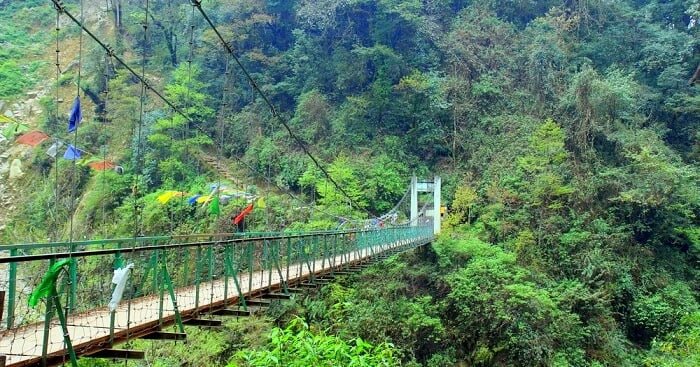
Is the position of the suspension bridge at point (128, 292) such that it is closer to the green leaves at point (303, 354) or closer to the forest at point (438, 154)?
the green leaves at point (303, 354)

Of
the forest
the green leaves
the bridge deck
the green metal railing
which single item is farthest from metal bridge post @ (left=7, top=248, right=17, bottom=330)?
the forest

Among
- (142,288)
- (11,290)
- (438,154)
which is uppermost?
(438,154)

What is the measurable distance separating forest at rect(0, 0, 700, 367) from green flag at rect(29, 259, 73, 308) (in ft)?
20.5

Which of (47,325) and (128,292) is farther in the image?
(128,292)

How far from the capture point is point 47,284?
2.24 metres

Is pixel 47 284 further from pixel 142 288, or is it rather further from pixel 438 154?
pixel 438 154

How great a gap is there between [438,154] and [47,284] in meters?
14.0

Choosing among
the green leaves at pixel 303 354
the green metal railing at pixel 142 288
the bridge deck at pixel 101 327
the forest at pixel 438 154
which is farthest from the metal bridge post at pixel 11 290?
the forest at pixel 438 154

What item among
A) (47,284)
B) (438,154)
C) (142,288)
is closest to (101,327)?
(142,288)

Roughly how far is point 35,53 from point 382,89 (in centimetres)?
1362

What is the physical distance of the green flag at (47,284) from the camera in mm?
2211

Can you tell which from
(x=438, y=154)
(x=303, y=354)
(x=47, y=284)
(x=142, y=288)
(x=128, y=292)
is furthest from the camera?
(x=438, y=154)

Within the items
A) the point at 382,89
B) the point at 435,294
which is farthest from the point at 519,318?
the point at 382,89

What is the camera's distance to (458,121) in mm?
15492
